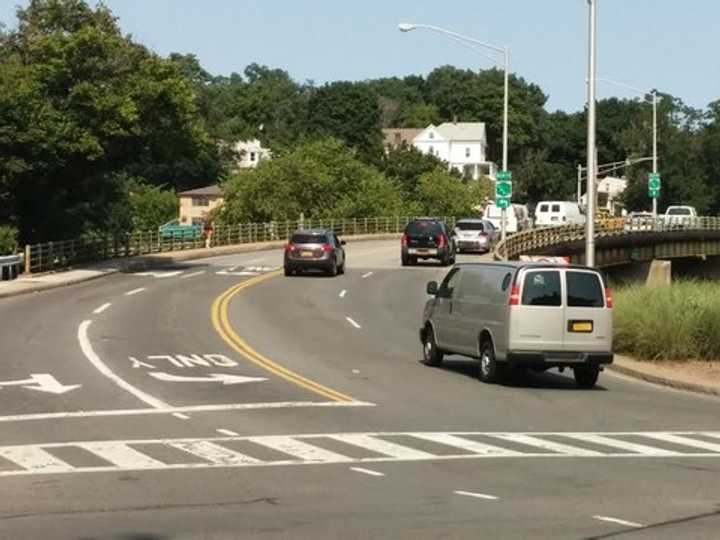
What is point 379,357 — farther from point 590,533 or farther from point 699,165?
point 699,165

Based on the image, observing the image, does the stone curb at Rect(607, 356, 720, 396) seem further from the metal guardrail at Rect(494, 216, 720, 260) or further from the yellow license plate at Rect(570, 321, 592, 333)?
the metal guardrail at Rect(494, 216, 720, 260)

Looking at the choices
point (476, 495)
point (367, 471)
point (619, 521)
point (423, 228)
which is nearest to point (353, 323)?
→ point (367, 471)

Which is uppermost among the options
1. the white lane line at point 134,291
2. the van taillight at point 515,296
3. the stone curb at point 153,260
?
the van taillight at point 515,296

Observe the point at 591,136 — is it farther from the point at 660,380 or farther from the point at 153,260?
the point at 153,260

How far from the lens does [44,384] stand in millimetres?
20016

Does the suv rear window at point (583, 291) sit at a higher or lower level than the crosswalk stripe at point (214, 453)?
higher

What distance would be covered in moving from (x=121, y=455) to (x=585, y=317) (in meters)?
9.87

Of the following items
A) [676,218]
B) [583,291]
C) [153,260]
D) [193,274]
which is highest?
[676,218]

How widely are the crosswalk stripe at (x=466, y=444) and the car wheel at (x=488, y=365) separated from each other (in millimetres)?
5983

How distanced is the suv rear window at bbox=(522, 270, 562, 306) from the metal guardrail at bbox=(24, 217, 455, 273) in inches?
1143

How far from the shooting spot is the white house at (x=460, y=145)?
176 m

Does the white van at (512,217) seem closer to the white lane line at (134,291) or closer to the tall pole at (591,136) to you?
the white lane line at (134,291)

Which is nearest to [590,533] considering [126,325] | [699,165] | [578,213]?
[126,325]

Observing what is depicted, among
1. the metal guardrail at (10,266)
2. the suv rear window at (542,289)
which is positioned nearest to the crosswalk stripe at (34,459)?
the suv rear window at (542,289)
